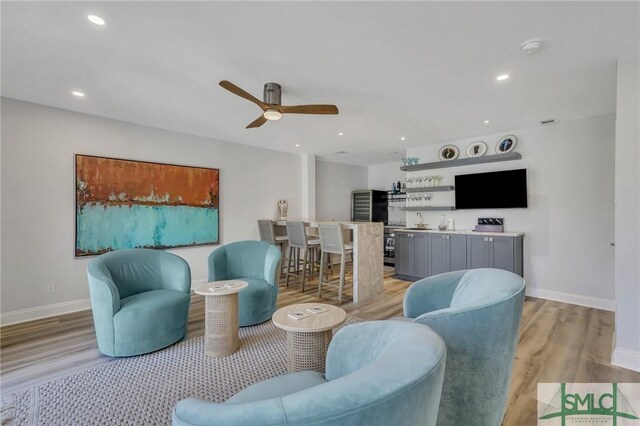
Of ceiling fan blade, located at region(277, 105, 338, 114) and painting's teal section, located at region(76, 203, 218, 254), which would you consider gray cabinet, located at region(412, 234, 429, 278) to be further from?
painting's teal section, located at region(76, 203, 218, 254)

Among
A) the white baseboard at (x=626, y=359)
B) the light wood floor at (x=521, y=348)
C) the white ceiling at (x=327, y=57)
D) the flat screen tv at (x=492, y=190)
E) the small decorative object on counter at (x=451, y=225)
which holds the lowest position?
the light wood floor at (x=521, y=348)

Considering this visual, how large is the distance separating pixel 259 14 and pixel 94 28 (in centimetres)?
121

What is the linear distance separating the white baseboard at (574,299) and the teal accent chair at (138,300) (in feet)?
15.7

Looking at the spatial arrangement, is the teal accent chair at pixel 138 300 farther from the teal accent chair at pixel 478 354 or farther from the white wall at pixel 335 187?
the white wall at pixel 335 187

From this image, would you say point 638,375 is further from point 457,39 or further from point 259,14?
point 259,14

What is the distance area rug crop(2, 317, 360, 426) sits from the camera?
1.86 metres

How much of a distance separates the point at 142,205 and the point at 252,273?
2070 mm

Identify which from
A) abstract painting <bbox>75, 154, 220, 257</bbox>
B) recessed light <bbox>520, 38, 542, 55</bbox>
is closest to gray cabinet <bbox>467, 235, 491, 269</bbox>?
recessed light <bbox>520, 38, 542, 55</bbox>

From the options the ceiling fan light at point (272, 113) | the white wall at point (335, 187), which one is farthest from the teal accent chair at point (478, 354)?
the white wall at point (335, 187)

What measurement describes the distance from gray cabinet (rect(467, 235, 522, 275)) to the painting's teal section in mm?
4191

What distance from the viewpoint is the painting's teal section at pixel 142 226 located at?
12.8ft

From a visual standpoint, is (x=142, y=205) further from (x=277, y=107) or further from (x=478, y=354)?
(x=478, y=354)

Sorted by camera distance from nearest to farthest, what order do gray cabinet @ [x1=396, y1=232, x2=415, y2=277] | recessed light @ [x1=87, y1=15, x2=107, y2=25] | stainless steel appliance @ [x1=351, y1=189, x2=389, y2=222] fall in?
recessed light @ [x1=87, y1=15, x2=107, y2=25], gray cabinet @ [x1=396, y1=232, x2=415, y2=277], stainless steel appliance @ [x1=351, y1=189, x2=389, y2=222]

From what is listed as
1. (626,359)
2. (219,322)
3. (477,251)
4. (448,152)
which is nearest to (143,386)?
(219,322)
